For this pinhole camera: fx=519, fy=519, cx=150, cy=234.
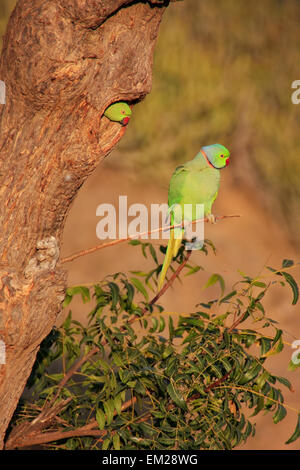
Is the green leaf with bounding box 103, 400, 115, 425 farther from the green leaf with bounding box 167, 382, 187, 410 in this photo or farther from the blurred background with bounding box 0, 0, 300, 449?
the blurred background with bounding box 0, 0, 300, 449

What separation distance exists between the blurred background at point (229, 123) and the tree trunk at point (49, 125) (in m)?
1.87

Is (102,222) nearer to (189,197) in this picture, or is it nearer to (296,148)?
(296,148)

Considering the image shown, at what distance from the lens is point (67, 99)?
112 cm

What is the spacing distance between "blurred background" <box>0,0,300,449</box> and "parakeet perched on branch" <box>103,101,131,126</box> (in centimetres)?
190

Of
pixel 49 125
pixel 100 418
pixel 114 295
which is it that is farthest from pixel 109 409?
pixel 49 125

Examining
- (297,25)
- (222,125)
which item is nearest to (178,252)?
(222,125)

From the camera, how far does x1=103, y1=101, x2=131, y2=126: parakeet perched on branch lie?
1.17 m

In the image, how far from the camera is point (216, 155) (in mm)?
1609

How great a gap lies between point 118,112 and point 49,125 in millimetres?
156
